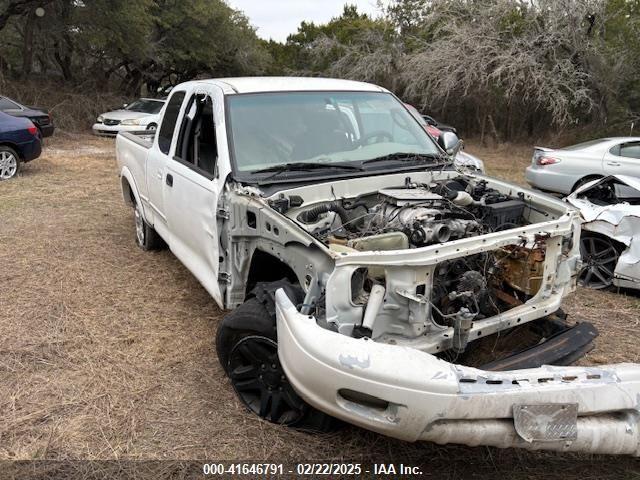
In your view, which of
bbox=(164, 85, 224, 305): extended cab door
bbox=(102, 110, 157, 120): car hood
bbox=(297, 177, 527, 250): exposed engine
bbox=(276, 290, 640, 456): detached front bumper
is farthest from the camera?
bbox=(102, 110, 157, 120): car hood

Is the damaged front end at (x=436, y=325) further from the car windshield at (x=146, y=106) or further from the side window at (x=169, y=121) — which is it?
the car windshield at (x=146, y=106)

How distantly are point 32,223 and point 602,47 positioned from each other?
53.3ft

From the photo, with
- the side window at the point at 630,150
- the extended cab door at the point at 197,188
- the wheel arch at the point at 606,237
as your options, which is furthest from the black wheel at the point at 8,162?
the side window at the point at 630,150

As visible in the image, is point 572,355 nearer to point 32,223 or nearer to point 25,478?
point 25,478

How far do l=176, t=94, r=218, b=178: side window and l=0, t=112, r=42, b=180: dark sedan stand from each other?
292 inches

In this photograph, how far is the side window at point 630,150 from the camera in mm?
9305

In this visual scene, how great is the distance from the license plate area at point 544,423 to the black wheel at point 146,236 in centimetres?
453

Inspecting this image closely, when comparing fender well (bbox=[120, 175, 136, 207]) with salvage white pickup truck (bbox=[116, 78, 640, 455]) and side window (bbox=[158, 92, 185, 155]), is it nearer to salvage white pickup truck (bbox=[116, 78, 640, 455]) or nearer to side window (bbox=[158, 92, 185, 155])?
side window (bbox=[158, 92, 185, 155])

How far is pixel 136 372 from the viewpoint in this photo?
3.76 meters

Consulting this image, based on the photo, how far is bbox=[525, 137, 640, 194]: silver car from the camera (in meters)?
9.30

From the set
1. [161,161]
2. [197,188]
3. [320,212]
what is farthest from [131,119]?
[320,212]

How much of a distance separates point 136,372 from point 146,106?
52.3 feet

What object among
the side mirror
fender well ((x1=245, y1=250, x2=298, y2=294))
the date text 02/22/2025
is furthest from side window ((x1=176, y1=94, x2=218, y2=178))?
the date text 02/22/2025

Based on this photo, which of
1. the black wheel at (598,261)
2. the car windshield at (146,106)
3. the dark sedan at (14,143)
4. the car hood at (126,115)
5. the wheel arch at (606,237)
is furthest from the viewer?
the car windshield at (146,106)
